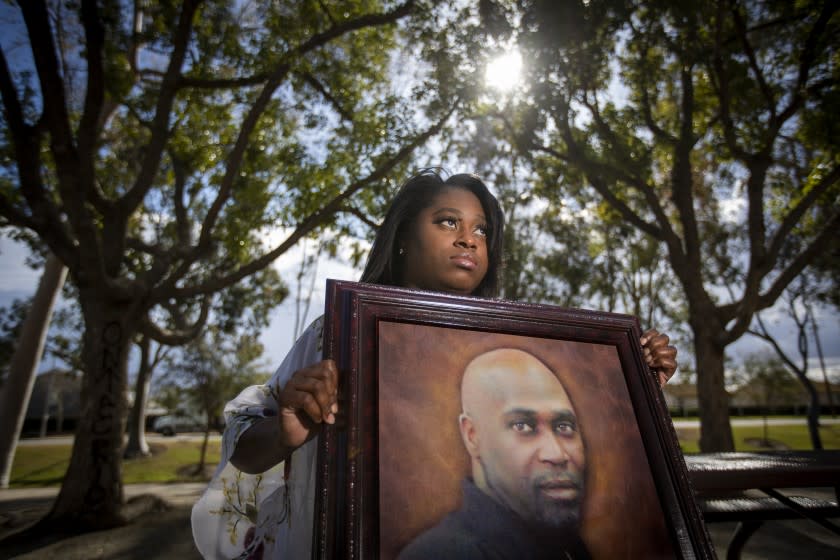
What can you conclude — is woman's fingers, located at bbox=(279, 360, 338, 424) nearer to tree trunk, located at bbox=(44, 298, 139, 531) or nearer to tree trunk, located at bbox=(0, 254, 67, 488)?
tree trunk, located at bbox=(44, 298, 139, 531)

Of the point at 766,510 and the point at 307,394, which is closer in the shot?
the point at 307,394

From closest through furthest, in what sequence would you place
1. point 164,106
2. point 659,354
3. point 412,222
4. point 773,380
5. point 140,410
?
point 659,354
point 412,222
point 164,106
point 140,410
point 773,380

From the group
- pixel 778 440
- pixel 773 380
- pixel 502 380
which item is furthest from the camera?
pixel 773 380

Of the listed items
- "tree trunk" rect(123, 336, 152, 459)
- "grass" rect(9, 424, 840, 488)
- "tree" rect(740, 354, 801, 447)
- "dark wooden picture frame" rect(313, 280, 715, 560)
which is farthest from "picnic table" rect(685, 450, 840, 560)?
"tree" rect(740, 354, 801, 447)

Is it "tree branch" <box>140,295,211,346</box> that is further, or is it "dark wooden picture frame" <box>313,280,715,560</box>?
"tree branch" <box>140,295,211,346</box>

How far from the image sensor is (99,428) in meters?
7.25

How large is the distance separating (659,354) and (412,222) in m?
1.02

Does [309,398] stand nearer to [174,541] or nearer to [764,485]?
[764,485]

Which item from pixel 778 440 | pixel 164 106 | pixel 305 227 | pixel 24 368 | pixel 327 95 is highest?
pixel 327 95

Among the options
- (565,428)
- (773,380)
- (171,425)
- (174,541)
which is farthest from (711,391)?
(171,425)

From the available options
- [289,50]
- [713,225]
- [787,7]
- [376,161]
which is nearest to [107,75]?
[289,50]

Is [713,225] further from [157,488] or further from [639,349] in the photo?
[157,488]

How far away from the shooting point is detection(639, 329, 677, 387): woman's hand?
146 cm

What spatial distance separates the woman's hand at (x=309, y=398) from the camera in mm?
1019
